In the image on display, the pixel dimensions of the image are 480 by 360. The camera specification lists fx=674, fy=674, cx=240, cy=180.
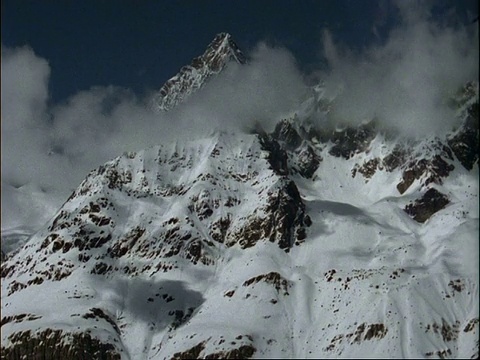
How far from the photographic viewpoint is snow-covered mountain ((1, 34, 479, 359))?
3706 inches

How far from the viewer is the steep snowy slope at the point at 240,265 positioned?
9419 cm

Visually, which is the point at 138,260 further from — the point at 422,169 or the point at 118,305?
the point at 422,169

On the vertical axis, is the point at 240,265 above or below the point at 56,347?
above

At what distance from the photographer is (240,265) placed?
13162cm

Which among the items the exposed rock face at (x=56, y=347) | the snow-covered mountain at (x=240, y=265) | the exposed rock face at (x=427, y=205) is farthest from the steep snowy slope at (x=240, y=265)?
the exposed rock face at (x=427, y=205)

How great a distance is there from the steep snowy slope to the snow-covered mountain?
323mm

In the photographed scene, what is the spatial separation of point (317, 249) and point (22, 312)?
5660 centimetres

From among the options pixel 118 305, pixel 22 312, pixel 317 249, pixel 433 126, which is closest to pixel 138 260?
pixel 118 305

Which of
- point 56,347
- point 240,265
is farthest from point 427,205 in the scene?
point 56,347

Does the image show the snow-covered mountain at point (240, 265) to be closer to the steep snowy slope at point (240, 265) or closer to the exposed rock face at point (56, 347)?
the exposed rock face at point (56, 347)

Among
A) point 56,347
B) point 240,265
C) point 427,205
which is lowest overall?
point 56,347

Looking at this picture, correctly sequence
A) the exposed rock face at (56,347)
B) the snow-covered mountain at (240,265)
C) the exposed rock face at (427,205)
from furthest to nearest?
1. the exposed rock face at (427,205)
2. the exposed rock face at (56,347)
3. the snow-covered mountain at (240,265)

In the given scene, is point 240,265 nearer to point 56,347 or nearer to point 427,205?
point 56,347

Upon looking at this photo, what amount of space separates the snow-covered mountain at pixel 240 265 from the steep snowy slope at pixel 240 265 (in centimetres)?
32
